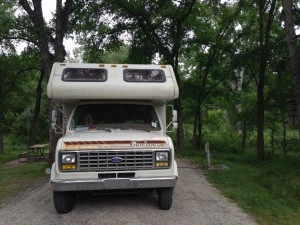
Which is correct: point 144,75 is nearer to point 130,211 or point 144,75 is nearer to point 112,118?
point 112,118

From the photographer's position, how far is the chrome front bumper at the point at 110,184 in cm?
652

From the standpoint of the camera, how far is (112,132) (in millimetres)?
7273

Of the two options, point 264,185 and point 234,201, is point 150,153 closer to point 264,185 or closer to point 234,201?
point 234,201

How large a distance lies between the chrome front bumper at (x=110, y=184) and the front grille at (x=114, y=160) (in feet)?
0.69

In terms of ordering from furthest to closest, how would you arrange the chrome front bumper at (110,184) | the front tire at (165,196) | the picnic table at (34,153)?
Result: 1. the picnic table at (34,153)
2. the front tire at (165,196)
3. the chrome front bumper at (110,184)

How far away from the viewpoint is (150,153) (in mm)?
6738

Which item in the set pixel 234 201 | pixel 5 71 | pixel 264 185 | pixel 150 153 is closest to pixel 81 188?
pixel 150 153

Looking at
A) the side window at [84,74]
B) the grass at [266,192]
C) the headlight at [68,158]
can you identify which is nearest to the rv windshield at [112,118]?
the side window at [84,74]

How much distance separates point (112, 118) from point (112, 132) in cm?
61

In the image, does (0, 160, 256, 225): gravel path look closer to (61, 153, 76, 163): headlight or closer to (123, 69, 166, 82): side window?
(61, 153, 76, 163): headlight

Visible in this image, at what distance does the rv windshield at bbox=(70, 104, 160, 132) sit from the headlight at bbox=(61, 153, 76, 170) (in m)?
1.19

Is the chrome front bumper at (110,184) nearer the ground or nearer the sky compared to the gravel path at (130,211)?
nearer the sky

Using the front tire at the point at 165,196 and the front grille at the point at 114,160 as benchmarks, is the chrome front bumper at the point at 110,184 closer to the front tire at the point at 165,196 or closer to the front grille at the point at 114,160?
the front grille at the point at 114,160

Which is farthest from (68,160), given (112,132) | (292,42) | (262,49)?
(262,49)
